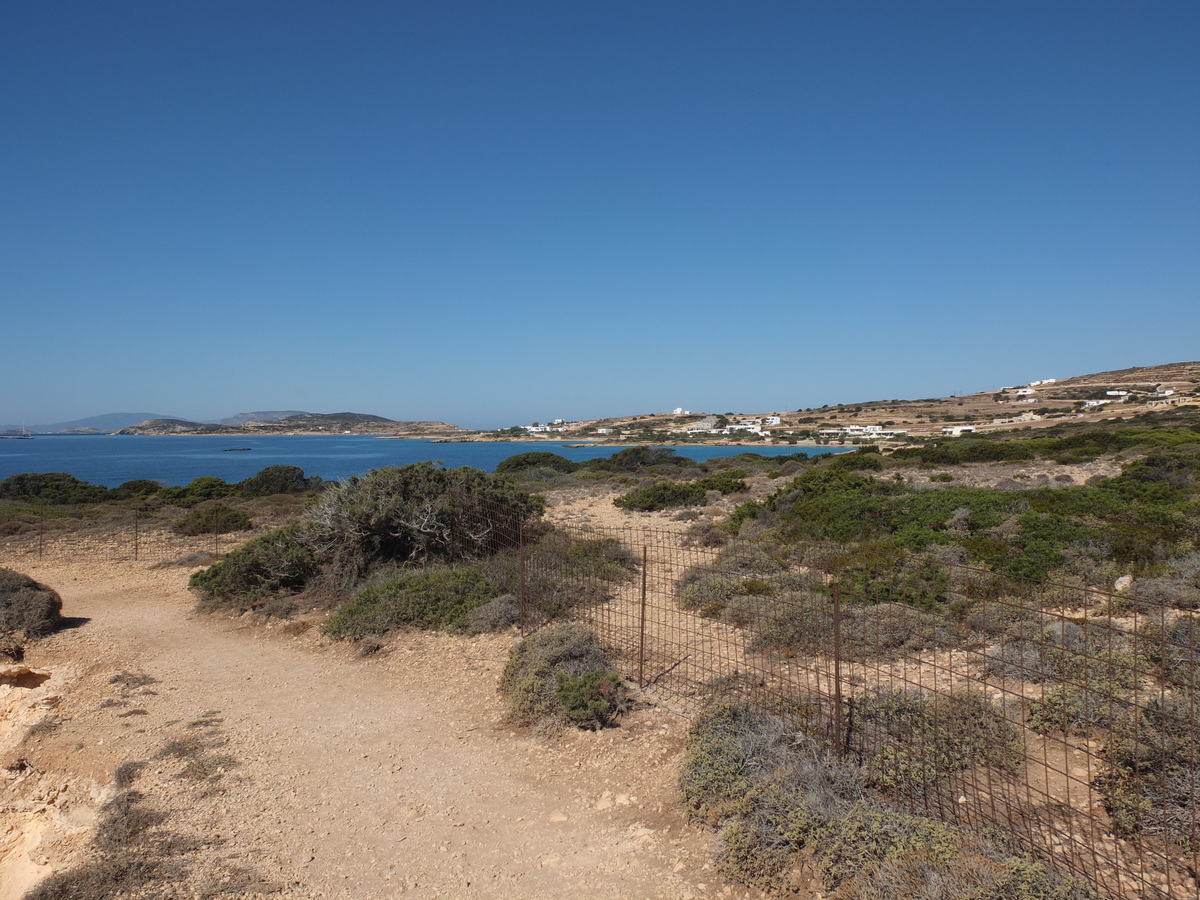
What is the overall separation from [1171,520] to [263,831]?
1344 cm

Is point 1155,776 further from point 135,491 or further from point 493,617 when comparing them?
point 135,491

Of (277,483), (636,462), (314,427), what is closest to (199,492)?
(277,483)

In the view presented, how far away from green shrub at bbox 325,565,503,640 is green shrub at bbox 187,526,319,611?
155 centimetres

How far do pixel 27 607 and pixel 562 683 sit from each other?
779 cm

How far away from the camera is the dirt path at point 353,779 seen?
4.05 m

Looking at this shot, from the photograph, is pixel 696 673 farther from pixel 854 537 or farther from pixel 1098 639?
pixel 854 537

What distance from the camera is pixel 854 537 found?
1270 cm

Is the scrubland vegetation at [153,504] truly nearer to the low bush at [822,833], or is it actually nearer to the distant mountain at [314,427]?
the low bush at [822,833]

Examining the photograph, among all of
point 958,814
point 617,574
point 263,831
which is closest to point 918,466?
point 617,574

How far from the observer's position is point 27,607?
887cm

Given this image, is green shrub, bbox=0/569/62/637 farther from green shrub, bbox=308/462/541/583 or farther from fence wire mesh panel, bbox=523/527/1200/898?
fence wire mesh panel, bbox=523/527/1200/898

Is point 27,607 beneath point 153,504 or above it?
above

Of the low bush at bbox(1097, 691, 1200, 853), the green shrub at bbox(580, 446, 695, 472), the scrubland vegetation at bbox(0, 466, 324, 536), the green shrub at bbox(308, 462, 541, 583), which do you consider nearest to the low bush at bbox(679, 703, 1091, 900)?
the low bush at bbox(1097, 691, 1200, 853)

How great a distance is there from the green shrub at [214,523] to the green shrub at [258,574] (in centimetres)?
747
